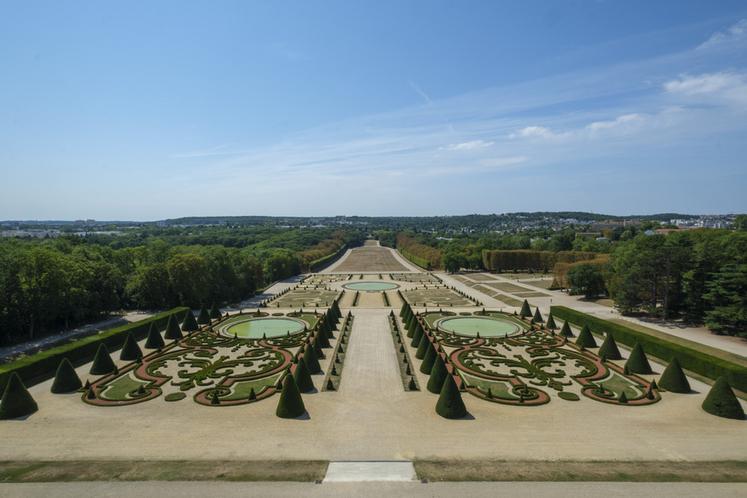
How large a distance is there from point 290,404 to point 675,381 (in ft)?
73.6

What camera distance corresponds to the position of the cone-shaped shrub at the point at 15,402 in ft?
68.4

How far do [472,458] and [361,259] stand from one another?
10206 cm

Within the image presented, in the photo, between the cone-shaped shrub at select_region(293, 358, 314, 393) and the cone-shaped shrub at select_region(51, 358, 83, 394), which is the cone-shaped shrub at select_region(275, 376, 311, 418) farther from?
the cone-shaped shrub at select_region(51, 358, 83, 394)

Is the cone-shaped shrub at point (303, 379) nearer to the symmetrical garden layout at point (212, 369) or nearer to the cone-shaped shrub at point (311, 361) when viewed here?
the symmetrical garden layout at point (212, 369)

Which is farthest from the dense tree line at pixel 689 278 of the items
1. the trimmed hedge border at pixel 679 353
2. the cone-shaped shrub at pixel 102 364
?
the cone-shaped shrub at pixel 102 364

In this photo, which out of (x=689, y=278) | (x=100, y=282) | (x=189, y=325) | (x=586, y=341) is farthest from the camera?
(x=100, y=282)

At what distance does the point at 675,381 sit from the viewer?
24531 millimetres

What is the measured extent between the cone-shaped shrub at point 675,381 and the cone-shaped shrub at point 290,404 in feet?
70.4

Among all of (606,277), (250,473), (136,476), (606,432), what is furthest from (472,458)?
(606,277)

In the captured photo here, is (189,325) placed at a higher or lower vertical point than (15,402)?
lower

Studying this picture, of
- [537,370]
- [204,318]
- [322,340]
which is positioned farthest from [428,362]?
[204,318]

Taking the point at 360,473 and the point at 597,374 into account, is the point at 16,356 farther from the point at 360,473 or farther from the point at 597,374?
the point at 597,374

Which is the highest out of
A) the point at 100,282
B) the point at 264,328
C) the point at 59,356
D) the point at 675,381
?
the point at 100,282

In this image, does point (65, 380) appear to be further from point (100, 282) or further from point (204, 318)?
point (100, 282)
